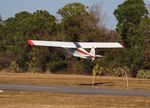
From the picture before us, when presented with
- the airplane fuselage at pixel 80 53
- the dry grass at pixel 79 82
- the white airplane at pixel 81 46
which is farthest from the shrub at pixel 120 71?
the dry grass at pixel 79 82

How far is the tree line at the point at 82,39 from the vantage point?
76125 mm

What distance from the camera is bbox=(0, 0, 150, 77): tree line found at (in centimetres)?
7612

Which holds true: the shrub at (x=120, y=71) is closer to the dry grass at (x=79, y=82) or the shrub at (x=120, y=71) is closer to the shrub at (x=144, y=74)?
the shrub at (x=144, y=74)

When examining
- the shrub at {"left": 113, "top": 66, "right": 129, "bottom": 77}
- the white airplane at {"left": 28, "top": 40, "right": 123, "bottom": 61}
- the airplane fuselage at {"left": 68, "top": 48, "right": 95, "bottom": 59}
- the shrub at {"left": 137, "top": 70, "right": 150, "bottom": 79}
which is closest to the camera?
the shrub at {"left": 137, "top": 70, "right": 150, "bottom": 79}

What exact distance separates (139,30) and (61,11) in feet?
90.6

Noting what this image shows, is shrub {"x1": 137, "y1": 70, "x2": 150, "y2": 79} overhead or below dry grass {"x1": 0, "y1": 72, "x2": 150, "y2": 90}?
overhead

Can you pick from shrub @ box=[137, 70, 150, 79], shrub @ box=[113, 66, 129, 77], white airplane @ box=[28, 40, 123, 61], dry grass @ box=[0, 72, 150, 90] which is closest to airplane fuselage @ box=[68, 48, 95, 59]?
white airplane @ box=[28, 40, 123, 61]

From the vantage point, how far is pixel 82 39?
282 feet

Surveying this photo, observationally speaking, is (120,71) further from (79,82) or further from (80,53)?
(79,82)

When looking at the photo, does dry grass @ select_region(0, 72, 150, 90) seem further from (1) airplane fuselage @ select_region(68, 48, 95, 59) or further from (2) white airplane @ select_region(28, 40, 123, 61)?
(1) airplane fuselage @ select_region(68, 48, 95, 59)

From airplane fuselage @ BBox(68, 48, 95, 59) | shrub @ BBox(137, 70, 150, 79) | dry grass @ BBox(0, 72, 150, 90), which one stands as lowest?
dry grass @ BBox(0, 72, 150, 90)

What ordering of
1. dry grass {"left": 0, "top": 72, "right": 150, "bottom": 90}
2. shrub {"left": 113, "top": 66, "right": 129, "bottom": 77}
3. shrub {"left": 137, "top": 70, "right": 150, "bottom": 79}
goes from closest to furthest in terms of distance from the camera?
dry grass {"left": 0, "top": 72, "right": 150, "bottom": 90} < shrub {"left": 137, "top": 70, "right": 150, "bottom": 79} < shrub {"left": 113, "top": 66, "right": 129, "bottom": 77}

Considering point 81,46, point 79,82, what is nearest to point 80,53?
point 81,46

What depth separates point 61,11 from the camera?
4040 inches
